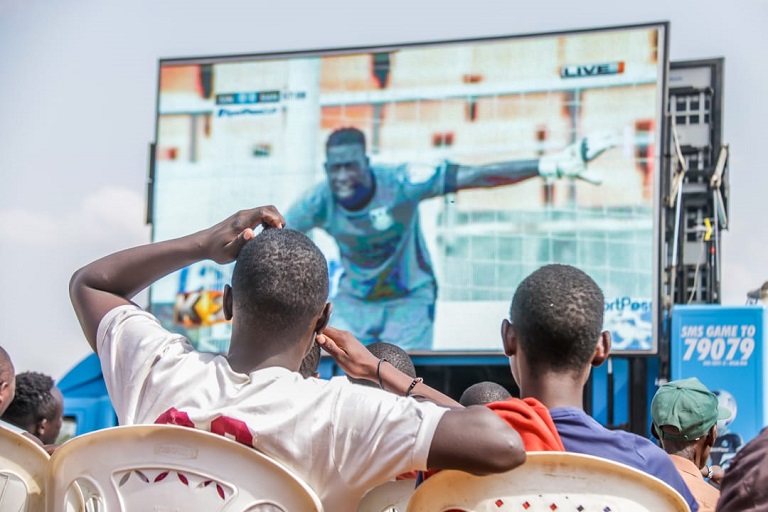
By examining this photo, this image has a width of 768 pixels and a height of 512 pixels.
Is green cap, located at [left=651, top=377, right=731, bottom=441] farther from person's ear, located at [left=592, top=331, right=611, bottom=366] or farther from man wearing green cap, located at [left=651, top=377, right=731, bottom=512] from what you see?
person's ear, located at [left=592, top=331, right=611, bottom=366]

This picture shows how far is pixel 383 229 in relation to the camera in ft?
52.9

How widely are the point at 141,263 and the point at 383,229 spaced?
13794 mm

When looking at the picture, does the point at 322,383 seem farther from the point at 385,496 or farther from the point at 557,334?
the point at 557,334

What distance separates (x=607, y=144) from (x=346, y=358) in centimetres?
1370

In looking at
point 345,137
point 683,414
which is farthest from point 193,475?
point 345,137

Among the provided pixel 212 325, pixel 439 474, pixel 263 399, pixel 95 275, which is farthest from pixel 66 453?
pixel 212 325

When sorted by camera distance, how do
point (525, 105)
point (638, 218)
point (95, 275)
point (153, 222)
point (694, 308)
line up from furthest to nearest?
point (153, 222), point (525, 105), point (638, 218), point (694, 308), point (95, 275)

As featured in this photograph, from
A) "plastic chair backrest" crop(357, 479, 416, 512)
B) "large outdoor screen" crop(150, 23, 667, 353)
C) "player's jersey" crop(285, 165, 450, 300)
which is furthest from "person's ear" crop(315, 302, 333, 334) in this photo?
"player's jersey" crop(285, 165, 450, 300)

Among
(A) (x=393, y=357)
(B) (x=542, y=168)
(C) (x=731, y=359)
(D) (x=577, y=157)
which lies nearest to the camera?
A: (A) (x=393, y=357)

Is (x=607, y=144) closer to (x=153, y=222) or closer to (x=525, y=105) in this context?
(x=525, y=105)

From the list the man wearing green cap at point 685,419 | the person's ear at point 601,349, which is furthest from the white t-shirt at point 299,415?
the man wearing green cap at point 685,419

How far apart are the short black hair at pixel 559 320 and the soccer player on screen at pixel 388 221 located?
13352mm

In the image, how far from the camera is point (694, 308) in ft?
44.7

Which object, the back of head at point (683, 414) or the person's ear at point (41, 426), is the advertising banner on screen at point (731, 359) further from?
the back of head at point (683, 414)
